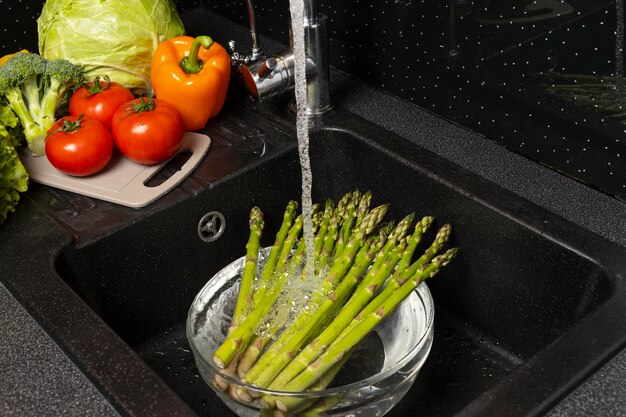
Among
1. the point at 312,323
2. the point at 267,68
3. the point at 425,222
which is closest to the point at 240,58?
the point at 267,68

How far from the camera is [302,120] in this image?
114cm

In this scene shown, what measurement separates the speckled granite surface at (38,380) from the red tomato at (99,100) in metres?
0.38

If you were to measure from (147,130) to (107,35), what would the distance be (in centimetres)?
24

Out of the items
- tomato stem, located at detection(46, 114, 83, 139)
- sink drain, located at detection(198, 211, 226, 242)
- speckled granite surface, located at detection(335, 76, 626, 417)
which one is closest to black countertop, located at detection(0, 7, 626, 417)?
speckled granite surface, located at detection(335, 76, 626, 417)

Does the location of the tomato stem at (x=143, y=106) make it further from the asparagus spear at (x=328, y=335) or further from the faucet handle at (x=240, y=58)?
the asparagus spear at (x=328, y=335)

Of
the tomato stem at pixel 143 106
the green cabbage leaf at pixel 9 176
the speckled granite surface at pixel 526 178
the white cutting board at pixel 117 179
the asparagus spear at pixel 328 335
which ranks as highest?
the tomato stem at pixel 143 106

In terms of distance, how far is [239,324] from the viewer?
3.19ft

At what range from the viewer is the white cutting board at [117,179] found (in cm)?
111

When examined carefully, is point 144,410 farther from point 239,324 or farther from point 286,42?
point 286,42

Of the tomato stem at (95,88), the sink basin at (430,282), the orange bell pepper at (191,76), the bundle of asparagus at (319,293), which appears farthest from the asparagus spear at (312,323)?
the tomato stem at (95,88)

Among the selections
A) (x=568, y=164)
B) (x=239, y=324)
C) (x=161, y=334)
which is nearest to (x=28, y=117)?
(x=161, y=334)

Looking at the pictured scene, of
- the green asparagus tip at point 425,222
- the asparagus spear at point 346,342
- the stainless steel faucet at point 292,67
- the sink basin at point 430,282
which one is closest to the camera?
the asparagus spear at point 346,342

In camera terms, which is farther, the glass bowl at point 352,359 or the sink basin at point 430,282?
the sink basin at point 430,282

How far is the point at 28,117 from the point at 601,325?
0.86 m
